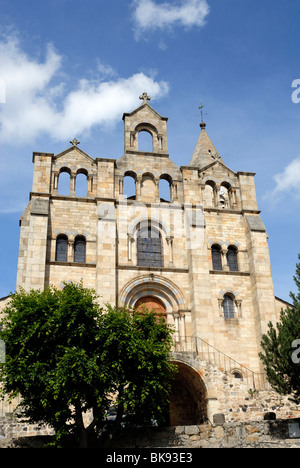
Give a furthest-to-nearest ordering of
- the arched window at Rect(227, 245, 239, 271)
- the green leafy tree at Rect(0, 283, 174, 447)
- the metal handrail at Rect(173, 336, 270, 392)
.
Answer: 1. the arched window at Rect(227, 245, 239, 271)
2. the metal handrail at Rect(173, 336, 270, 392)
3. the green leafy tree at Rect(0, 283, 174, 447)

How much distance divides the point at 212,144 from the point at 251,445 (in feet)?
96.1

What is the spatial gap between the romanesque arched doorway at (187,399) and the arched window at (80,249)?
790cm

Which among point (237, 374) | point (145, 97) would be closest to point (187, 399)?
point (237, 374)

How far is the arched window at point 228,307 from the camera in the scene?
94.5 ft

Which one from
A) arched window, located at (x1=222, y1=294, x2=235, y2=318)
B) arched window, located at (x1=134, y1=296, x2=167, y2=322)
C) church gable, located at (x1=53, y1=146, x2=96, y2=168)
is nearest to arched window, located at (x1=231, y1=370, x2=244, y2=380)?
arched window, located at (x1=222, y1=294, x2=235, y2=318)

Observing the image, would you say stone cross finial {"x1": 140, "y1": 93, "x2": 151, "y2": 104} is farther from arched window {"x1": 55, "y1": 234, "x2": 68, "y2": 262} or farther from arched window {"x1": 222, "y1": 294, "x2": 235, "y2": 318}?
arched window {"x1": 222, "y1": 294, "x2": 235, "y2": 318}

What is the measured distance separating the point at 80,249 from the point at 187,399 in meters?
9.77

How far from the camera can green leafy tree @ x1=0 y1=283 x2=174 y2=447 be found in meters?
19.1

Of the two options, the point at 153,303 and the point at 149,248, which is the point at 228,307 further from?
the point at 149,248

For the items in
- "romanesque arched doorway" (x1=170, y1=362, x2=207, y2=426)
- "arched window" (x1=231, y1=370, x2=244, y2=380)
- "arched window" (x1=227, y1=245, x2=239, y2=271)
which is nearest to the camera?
"romanesque arched doorway" (x1=170, y1=362, x2=207, y2=426)

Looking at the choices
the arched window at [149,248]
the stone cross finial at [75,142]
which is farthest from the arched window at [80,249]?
the stone cross finial at [75,142]

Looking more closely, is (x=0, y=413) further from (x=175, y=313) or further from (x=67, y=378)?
(x=175, y=313)

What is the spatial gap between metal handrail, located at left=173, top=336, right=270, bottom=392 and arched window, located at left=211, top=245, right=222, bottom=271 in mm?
4688

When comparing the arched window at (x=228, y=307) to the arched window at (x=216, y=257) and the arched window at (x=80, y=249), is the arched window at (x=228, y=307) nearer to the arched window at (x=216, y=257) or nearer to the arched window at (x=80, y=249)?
the arched window at (x=216, y=257)
